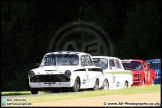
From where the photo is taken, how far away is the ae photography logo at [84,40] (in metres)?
54.9

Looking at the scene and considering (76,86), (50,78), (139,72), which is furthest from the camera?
(139,72)

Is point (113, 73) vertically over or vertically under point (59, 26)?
under

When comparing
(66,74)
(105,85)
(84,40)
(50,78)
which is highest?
(84,40)

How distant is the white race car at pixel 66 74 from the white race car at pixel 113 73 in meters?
1.28

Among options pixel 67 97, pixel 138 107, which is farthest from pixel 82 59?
pixel 138 107

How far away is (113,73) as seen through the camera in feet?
86.4

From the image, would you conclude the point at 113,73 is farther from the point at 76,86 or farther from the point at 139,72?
the point at 76,86

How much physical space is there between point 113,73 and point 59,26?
3957cm

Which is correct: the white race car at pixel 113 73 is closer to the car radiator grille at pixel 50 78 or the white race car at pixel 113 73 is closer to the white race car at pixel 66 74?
the white race car at pixel 66 74

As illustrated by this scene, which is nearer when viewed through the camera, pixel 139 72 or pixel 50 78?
pixel 50 78

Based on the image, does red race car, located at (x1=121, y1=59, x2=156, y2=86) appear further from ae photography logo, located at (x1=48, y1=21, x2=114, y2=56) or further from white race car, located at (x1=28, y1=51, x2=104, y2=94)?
ae photography logo, located at (x1=48, y1=21, x2=114, y2=56)

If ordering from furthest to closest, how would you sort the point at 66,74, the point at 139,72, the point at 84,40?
1. the point at 84,40
2. the point at 139,72
3. the point at 66,74

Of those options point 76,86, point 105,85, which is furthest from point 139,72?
point 76,86

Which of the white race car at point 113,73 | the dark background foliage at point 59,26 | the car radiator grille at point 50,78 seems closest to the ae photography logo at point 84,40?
the dark background foliage at point 59,26
